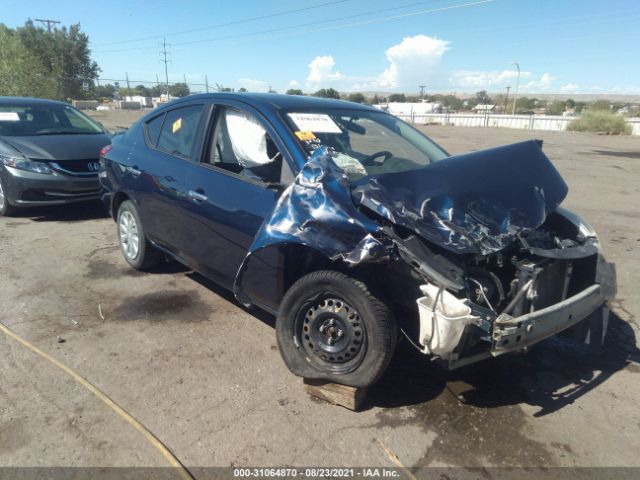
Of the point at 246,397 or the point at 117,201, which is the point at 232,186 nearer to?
the point at 246,397

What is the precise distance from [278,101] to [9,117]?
Answer: 5.86 m

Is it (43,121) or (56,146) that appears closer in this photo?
(56,146)

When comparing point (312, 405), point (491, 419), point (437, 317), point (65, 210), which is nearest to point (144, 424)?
point (312, 405)

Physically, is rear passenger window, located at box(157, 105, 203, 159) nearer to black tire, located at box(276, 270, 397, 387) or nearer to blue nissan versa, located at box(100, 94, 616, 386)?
blue nissan versa, located at box(100, 94, 616, 386)

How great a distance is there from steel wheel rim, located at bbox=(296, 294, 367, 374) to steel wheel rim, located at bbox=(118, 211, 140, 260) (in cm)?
254

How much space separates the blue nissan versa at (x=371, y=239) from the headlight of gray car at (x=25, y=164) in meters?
3.79

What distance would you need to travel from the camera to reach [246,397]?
3035 mm

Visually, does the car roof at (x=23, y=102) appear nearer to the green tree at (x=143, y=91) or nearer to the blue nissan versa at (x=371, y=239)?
the blue nissan versa at (x=371, y=239)

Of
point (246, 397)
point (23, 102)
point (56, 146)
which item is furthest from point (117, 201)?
point (23, 102)

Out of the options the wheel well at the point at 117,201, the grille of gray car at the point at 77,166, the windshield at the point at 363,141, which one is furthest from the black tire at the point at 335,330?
the grille of gray car at the point at 77,166

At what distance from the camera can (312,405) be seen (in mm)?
2996

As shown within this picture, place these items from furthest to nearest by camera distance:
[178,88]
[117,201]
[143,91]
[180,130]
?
[143,91]
[178,88]
[117,201]
[180,130]

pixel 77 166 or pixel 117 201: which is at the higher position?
pixel 77 166

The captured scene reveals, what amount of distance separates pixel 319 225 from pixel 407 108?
67195 mm
